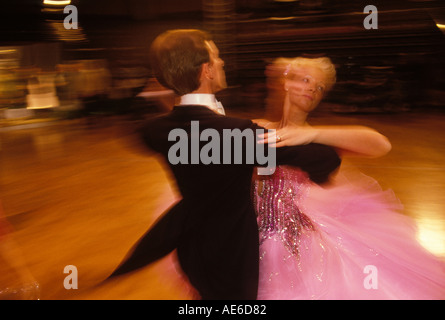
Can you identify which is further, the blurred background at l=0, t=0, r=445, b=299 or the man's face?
the blurred background at l=0, t=0, r=445, b=299

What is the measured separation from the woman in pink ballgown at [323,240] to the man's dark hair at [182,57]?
1.25ft

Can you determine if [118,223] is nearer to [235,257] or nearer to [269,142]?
[235,257]

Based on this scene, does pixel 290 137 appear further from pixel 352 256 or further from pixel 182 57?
pixel 352 256

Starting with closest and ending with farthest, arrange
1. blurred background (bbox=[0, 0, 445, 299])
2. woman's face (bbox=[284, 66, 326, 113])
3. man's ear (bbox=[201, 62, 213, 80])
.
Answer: man's ear (bbox=[201, 62, 213, 80])
woman's face (bbox=[284, 66, 326, 113])
blurred background (bbox=[0, 0, 445, 299])

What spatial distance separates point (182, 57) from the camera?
3.77 feet

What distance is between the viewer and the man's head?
3.78ft

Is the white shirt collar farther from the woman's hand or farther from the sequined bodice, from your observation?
the sequined bodice

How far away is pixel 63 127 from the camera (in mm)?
8945

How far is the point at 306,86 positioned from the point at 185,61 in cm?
65

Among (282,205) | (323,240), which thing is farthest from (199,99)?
(323,240)

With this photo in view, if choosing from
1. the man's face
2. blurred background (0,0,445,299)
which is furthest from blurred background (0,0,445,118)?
the man's face

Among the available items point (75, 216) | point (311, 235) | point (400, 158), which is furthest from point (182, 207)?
point (400, 158)

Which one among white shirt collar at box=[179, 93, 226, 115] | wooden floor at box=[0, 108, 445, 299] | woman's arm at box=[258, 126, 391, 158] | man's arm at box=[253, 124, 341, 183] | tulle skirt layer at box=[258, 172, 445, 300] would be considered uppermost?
white shirt collar at box=[179, 93, 226, 115]

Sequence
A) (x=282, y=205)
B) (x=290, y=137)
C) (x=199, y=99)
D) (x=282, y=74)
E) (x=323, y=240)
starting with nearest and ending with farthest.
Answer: (x=290, y=137), (x=199, y=99), (x=282, y=205), (x=323, y=240), (x=282, y=74)
